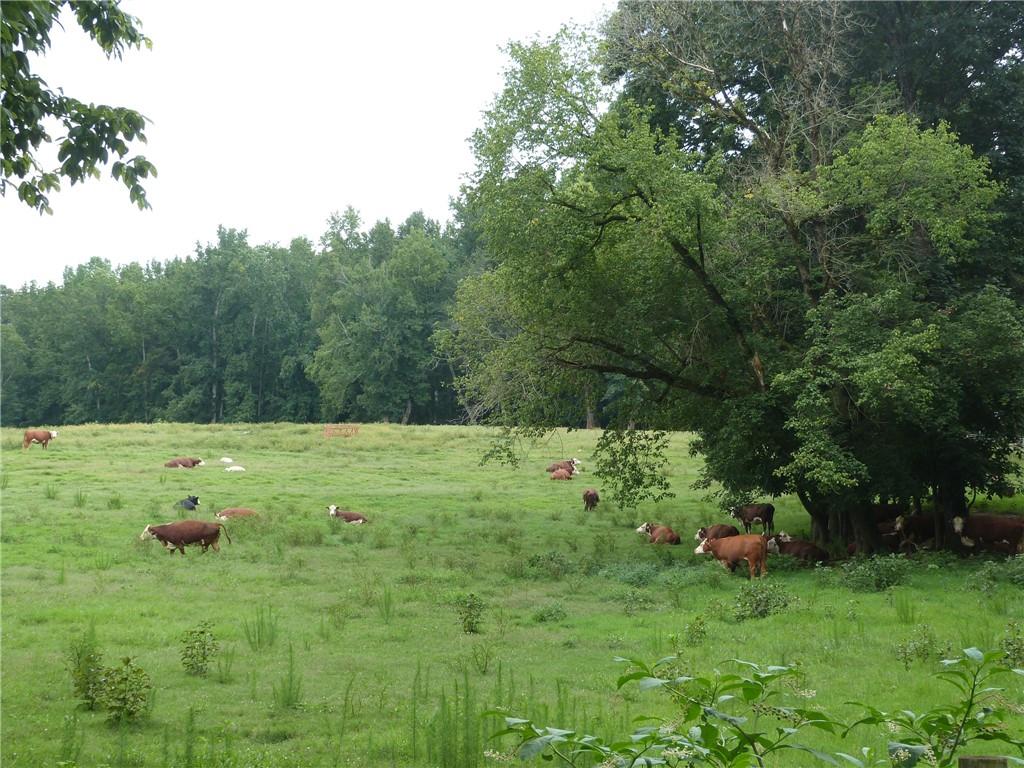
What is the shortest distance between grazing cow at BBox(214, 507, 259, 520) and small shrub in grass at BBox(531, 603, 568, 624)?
1181cm

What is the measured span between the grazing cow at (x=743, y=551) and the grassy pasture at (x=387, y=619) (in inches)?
15.8

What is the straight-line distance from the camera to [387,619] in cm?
1458

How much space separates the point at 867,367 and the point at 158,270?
116 metres

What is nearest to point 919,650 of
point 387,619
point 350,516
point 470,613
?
point 470,613

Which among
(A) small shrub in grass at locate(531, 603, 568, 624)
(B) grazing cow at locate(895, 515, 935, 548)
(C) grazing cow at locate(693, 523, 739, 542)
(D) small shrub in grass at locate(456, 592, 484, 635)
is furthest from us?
(B) grazing cow at locate(895, 515, 935, 548)

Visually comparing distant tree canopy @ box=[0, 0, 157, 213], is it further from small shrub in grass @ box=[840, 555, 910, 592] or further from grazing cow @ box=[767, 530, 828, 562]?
grazing cow @ box=[767, 530, 828, 562]

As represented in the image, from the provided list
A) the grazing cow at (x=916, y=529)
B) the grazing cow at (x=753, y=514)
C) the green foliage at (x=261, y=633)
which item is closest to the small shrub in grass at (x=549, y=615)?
the green foliage at (x=261, y=633)

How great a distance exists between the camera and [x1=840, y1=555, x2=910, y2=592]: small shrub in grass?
17.0 meters

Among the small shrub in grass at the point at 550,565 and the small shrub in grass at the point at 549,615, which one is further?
the small shrub in grass at the point at 550,565

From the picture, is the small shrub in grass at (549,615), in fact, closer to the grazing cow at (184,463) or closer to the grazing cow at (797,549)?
the grazing cow at (797,549)

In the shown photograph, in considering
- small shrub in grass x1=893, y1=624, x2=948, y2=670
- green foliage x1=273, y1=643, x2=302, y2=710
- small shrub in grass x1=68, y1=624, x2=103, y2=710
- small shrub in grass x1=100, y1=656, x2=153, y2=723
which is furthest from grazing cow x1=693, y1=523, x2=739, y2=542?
small shrub in grass x1=100, y1=656, x2=153, y2=723

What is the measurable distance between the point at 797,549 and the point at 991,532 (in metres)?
4.46

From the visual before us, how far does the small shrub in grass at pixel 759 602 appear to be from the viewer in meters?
14.9

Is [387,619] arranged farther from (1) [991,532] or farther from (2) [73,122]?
(1) [991,532]
